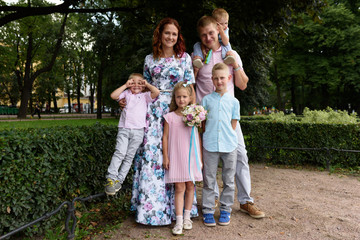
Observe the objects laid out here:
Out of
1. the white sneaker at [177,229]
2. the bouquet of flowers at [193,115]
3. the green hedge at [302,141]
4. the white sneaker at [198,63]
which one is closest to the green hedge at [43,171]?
the white sneaker at [177,229]

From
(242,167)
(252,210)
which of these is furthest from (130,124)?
(252,210)

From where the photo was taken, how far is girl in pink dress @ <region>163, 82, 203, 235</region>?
336 cm

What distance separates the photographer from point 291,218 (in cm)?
389

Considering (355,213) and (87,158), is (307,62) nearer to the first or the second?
(355,213)

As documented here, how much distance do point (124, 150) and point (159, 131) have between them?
20.8 inches

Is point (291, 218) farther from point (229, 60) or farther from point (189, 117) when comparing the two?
point (229, 60)

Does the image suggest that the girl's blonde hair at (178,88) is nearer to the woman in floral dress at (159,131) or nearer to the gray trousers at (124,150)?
the woman in floral dress at (159,131)

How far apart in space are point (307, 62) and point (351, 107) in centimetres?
1395

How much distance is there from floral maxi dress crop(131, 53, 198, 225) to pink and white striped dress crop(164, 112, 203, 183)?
7.2 inches

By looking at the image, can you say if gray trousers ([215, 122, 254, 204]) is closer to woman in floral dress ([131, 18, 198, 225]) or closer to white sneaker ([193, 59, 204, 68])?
woman in floral dress ([131, 18, 198, 225])

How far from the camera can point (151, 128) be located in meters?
3.60

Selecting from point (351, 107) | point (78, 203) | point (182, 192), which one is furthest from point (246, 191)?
point (351, 107)

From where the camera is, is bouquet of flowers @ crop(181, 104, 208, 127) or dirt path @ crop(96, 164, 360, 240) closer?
bouquet of flowers @ crop(181, 104, 208, 127)

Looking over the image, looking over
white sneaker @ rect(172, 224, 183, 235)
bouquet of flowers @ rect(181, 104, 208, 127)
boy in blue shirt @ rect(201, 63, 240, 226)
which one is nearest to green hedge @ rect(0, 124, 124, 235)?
white sneaker @ rect(172, 224, 183, 235)
